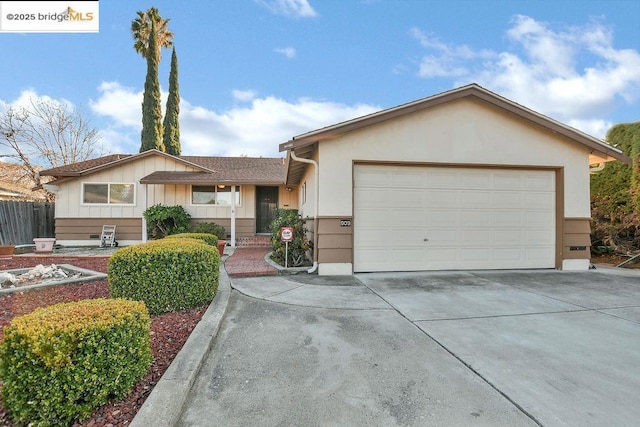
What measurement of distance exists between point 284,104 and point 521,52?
49.8ft

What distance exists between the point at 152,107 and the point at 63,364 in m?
22.1

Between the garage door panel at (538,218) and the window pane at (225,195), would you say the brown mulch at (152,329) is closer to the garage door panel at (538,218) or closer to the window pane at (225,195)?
the window pane at (225,195)

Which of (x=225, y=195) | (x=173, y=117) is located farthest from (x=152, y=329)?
(x=173, y=117)

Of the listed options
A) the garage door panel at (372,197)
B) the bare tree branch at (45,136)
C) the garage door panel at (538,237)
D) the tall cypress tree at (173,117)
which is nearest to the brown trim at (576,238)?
the garage door panel at (538,237)

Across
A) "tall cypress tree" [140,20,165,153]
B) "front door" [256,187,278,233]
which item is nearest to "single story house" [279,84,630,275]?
"front door" [256,187,278,233]

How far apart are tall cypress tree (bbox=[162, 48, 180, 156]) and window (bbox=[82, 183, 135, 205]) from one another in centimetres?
1019

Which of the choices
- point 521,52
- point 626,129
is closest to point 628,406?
point 626,129

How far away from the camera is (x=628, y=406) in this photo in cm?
215

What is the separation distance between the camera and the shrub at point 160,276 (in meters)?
3.89

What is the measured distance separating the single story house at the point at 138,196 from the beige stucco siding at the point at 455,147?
5.78 meters

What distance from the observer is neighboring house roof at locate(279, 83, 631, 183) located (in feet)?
21.1

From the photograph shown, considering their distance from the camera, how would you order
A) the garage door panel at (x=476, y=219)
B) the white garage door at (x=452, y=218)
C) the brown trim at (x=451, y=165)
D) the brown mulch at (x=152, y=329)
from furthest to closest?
1. the garage door panel at (x=476, y=219)
2. the white garage door at (x=452, y=218)
3. the brown trim at (x=451, y=165)
4. the brown mulch at (x=152, y=329)

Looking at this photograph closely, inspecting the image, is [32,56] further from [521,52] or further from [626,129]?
[626,129]

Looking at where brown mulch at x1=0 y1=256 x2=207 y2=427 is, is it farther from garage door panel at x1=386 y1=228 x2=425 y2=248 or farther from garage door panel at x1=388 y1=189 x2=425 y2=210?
garage door panel at x1=388 y1=189 x2=425 y2=210
